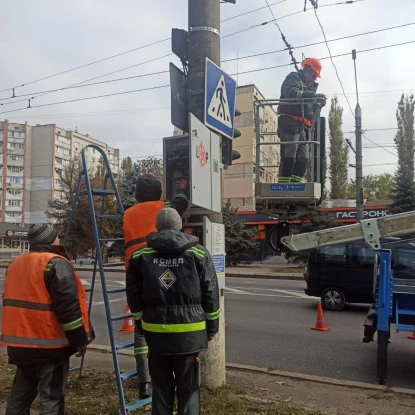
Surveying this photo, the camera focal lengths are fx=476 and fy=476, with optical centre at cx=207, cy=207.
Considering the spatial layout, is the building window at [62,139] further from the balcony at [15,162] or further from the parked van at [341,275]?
the parked van at [341,275]

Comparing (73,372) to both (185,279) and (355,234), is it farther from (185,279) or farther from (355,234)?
(355,234)

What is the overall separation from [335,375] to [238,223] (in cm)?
2399

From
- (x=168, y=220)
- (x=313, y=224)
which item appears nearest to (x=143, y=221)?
(x=168, y=220)

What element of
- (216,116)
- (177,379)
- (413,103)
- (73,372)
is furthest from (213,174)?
(413,103)

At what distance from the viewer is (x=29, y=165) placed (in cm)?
8662

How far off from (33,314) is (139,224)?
4.00 feet

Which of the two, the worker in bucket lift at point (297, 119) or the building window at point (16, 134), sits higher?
the building window at point (16, 134)

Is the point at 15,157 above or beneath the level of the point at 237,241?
above

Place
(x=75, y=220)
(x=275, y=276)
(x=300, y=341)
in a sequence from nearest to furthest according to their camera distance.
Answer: (x=300, y=341) < (x=275, y=276) < (x=75, y=220)

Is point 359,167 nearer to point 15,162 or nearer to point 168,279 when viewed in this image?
point 168,279

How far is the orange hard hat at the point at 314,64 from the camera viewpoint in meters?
7.01

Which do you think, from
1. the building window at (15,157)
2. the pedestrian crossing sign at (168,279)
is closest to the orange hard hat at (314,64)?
the pedestrian crossing sign at (168,279)

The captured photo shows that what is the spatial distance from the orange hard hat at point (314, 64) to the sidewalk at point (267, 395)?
4.31 metres

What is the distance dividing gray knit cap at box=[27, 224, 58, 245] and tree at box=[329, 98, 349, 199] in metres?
50.5
